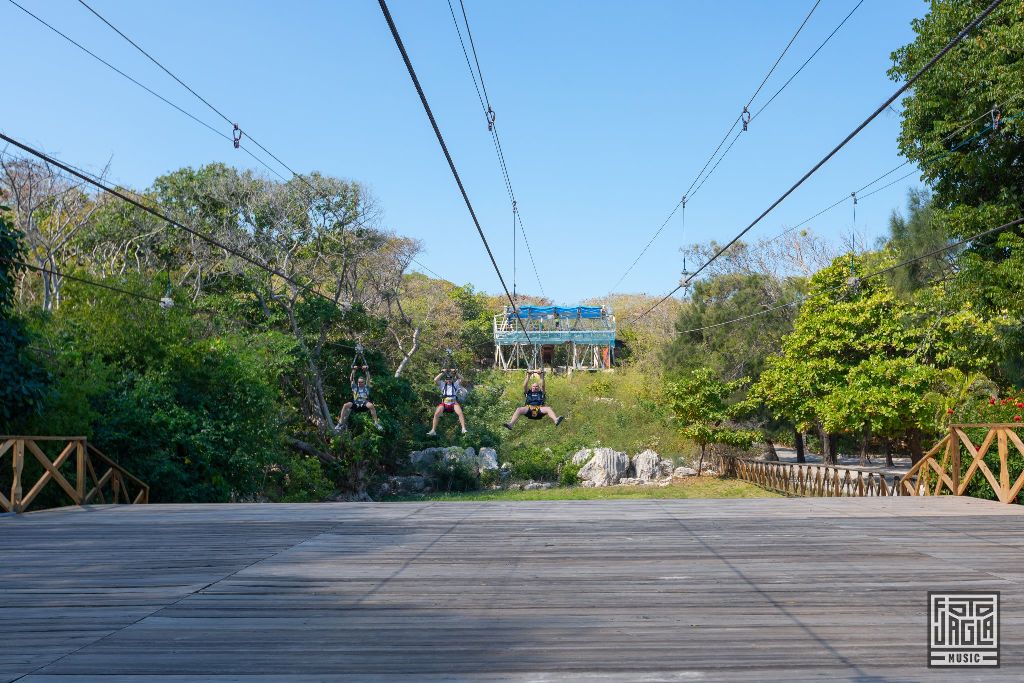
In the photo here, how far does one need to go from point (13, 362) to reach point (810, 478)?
21.1 m

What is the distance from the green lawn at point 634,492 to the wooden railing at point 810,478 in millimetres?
509

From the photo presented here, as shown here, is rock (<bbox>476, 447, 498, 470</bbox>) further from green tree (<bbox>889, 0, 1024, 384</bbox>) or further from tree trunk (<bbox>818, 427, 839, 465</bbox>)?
green tree (<bbox>889, 0, 1024, 384</bbox>)

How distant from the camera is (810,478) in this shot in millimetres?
26266

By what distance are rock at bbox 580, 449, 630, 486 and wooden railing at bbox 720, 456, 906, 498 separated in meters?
3.98

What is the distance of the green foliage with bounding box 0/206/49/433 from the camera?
41.7ft

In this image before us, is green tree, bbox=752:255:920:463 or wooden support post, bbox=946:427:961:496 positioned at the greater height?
green tree, bbox=752:255:920:463

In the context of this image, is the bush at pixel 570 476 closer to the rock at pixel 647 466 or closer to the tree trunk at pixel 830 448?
the rock at pixel 647 466

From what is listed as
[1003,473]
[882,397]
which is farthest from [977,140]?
[882,397]

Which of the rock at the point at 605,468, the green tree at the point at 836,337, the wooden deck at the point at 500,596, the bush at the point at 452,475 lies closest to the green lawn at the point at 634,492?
the bush at the point at 452,475

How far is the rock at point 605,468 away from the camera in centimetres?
3472

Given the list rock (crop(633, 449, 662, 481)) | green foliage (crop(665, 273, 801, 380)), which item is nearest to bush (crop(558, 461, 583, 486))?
rock (crop(633, 449, 662, 481))

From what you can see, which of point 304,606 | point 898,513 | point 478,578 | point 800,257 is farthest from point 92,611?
point 800,257

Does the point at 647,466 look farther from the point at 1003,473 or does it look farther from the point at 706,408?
the point at 1003,473

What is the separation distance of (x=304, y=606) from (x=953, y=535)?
18.1 ft
